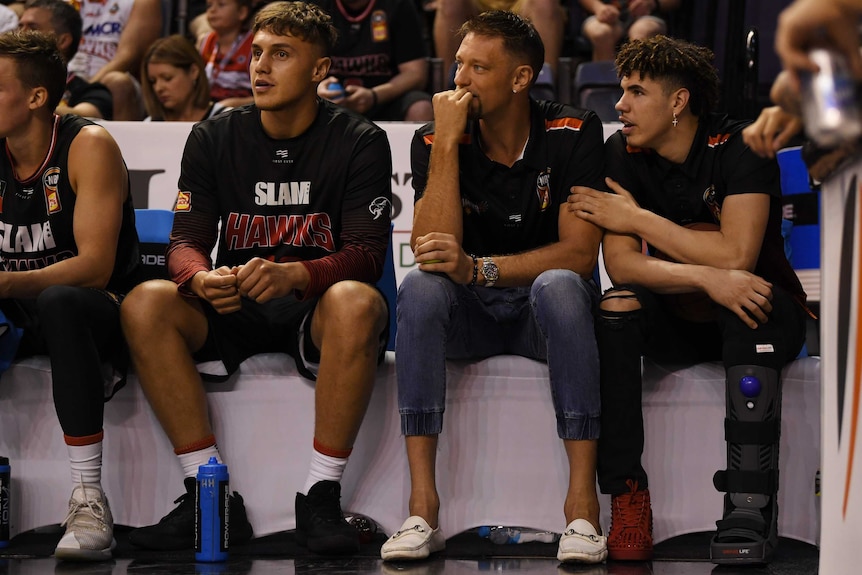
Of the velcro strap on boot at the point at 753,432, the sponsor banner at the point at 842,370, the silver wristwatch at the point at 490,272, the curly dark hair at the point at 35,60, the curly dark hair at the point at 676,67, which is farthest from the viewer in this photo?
the curly dark hair at the point at 35,60

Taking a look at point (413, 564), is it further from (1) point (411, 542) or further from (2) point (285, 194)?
(2) point (285, 194)

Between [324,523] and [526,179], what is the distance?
1162mm

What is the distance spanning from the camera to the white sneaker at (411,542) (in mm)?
2893

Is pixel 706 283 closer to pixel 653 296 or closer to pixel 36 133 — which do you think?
pixel 653 296

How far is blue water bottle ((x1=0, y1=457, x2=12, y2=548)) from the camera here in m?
3.15

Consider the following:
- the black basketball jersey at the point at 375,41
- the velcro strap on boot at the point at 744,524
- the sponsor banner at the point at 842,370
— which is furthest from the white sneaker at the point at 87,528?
the black basketball jersey at the point at 375,41

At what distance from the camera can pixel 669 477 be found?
10.6 ft

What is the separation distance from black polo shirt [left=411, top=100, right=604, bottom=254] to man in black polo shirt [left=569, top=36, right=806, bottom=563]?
0.08 m

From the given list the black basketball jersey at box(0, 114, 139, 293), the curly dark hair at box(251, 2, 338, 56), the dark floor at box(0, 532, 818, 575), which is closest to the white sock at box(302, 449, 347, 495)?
the dark floor at box(0, 532, 818, 575)

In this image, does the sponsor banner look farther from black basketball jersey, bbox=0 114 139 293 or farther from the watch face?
black basketball jersey, bbox=0 114 139 293

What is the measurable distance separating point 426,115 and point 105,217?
226 centimetres

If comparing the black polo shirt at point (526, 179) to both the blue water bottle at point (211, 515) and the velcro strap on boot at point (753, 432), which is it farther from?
the blue water bottle at point (211, 515)

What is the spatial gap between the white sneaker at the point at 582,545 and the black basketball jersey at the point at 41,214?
1697 millimetres

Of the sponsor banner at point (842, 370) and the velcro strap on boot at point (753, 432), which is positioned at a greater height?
the sponsor banner at point (842, 370)
